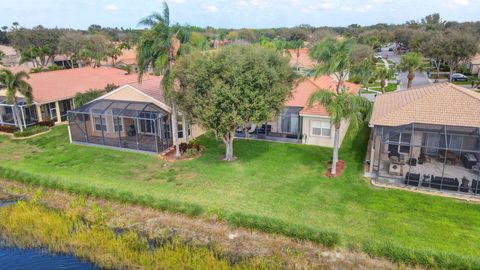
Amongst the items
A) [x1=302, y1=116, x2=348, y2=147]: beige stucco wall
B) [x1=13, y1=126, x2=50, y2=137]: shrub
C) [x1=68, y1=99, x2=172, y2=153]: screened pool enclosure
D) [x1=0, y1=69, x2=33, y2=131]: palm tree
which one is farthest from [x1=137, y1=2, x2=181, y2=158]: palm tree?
[x1=13, y1=126, x2=50, y2=137]: shrub

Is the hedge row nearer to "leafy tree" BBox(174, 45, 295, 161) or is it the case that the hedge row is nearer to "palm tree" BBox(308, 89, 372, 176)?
"palm tree" BBox(308, 89, 372, 176)

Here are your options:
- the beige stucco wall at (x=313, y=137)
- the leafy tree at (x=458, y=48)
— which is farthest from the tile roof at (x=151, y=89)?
the leafy tree at (x=458, y=48)

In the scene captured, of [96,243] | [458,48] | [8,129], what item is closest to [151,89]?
[8,129]

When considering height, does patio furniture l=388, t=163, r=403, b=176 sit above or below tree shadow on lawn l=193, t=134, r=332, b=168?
above

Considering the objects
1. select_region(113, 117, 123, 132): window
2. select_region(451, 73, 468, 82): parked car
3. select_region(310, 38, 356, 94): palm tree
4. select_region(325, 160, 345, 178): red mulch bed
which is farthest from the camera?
select_region(451, 73, 468, 82): parked car

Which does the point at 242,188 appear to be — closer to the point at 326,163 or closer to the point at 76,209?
the point at 326,163

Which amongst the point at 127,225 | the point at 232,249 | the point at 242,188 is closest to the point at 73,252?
the point at 127,225
